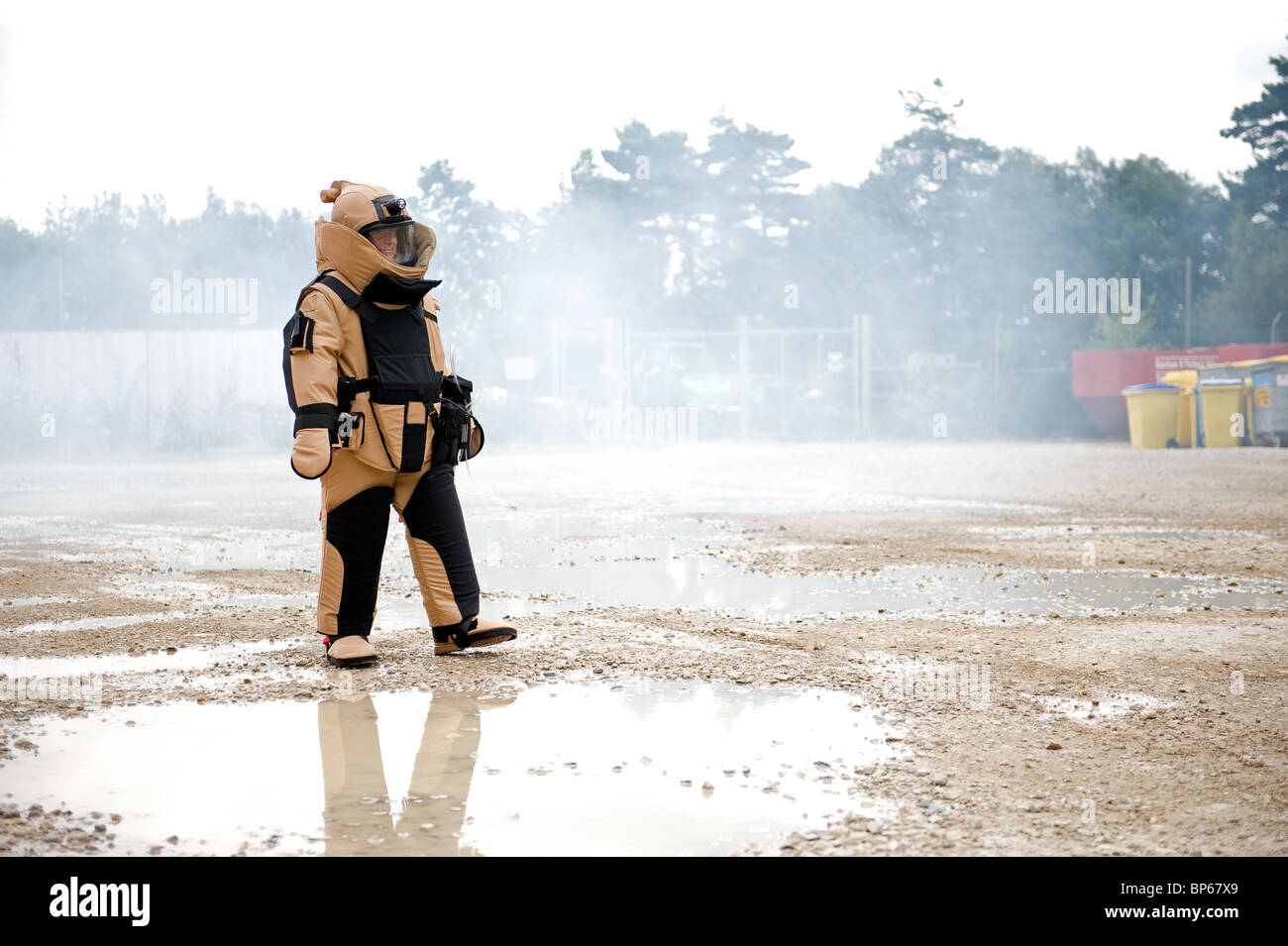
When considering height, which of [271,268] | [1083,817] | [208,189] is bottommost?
[1083,817]

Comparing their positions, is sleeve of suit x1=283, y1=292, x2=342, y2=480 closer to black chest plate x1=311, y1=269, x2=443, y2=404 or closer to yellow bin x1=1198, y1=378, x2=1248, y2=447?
black chest plate x1=311, y1=269, x2=443, y2=404

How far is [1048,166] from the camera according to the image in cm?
4181

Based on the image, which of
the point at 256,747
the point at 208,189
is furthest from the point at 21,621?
the point at 208,189

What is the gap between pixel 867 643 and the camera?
5.35 metres

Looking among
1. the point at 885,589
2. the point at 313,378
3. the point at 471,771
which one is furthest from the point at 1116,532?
the point at 471,771

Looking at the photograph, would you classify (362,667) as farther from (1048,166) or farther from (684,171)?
(1048,166)

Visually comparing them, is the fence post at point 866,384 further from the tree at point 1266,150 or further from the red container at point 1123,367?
the tree at point 1266,150

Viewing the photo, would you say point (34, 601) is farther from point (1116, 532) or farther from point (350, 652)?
point (1116, 532)

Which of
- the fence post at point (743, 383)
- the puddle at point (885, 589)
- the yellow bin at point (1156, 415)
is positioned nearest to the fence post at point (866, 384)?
the fence post at point (743, 383)

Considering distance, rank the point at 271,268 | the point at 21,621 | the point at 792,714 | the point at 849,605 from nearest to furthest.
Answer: the point at 792,714
the point at 21,621
the point at 849,605
the point at 271,268
